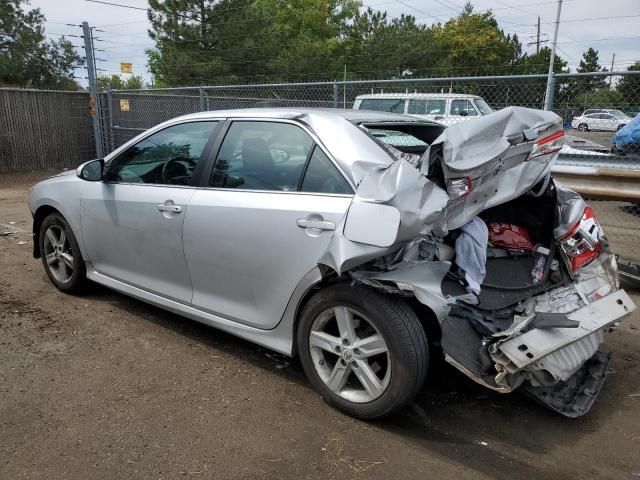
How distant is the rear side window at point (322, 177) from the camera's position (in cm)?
292

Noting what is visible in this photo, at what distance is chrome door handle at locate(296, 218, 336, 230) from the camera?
111 inches

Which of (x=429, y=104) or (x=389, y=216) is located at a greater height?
(x=429, y=104)

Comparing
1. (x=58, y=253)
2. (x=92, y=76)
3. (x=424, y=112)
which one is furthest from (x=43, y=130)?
(x=58, y=253)

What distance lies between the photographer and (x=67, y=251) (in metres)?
4.64

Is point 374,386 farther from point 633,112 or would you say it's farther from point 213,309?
point 633,112

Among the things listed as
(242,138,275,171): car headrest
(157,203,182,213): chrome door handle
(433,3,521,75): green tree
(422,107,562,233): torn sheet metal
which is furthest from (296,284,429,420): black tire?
(433,3,521,75): green tree

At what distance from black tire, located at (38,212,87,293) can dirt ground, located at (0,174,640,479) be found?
25.0 inches

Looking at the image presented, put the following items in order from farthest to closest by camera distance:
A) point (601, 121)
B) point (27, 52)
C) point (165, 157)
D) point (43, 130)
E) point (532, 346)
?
point (27, 52) → point (43, 130) → point (601, 121) → point (165, 157) → point (532, 346)

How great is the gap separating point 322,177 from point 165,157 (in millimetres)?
1460

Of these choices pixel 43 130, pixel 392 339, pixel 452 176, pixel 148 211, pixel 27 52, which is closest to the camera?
pixel 392 339

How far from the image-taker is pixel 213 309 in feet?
11.4

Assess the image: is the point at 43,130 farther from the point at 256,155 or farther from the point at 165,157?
the point at 256,155

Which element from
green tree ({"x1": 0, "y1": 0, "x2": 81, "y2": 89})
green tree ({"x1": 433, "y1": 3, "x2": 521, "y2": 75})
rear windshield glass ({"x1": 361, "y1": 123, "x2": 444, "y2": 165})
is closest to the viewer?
rear windshield glass ({"x1": 361, "y1": 123, "x2": 444, "y2": 165})

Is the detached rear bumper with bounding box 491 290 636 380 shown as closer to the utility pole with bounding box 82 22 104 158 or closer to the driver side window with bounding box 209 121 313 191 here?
the driver side window with bounding box 209 121 313 191
